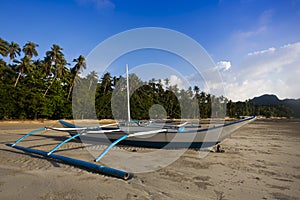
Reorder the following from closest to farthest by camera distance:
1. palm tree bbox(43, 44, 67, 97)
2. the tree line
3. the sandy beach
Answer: the sandy beach < the tree line < palm tree bbox(43, 44, 67, 97)

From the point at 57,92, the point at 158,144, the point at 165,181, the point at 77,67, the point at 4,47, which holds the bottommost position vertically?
the point at 165,181

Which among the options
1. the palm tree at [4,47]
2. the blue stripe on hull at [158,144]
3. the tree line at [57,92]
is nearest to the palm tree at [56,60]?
the tree line at [57,92]

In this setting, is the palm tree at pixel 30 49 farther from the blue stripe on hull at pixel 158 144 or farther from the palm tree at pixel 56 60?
the blue stripe on hull at pixel 158 144

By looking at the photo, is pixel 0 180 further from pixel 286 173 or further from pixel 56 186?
pixel 286 173

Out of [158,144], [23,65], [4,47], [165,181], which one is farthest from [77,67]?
[165,181]

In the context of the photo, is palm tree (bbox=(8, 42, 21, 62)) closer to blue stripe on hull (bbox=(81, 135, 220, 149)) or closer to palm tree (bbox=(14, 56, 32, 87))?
palm tree (bbox=(14, 56, 32, 87))

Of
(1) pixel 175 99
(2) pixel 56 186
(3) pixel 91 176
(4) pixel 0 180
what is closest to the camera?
(2) pixel 56 186

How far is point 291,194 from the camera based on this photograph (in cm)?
277

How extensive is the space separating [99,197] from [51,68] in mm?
29592

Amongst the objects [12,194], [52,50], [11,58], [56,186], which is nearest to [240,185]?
[56,186]

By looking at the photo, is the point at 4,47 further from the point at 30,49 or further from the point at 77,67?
the point at 77,67

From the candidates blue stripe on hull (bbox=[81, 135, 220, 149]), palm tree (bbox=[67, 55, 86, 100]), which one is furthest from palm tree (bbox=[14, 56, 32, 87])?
blue stripe on hull (bbox=[81, 135, 220, 149])

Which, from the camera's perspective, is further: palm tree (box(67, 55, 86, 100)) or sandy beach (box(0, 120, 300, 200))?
palm tree (box(67, 55, 86, 100))

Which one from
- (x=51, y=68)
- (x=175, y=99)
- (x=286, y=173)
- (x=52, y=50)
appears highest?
(x=52, y=50)
